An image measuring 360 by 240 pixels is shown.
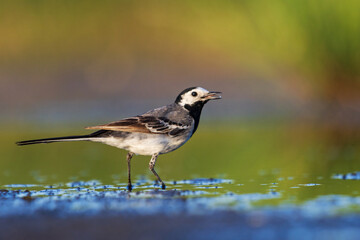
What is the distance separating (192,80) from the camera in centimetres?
2028

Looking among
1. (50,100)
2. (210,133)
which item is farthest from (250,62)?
(210,133)

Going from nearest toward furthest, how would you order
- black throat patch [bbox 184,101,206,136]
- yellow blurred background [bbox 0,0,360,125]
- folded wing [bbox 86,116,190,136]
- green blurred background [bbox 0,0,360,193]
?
folded wing [bbox 86,116,190,136] → black throat patch [bbox 184,101,206,136] → green blurred background [bbox 0,0,360,193] → yellow blurred background [bbox 0,0,360,125]

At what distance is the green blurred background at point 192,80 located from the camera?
9734 mm

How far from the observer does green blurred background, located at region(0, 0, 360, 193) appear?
383 inches

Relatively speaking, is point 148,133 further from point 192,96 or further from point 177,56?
point 177,56

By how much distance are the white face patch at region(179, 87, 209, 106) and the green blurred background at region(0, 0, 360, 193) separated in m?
0.89

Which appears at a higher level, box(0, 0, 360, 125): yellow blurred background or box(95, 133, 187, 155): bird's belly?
box(0, 0, 360, 125): yellow blurred background

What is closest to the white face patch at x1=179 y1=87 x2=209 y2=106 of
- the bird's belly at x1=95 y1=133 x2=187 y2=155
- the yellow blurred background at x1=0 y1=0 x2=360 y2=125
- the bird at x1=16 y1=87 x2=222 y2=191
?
the bird at x1=16 y1=87 x2=222 y2=191

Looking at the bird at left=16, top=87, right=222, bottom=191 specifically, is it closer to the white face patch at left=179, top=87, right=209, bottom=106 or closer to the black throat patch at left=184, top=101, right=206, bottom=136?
the black throat patch at left=184, top=101, right=206, bottom=136

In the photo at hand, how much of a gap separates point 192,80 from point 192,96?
12324 mm

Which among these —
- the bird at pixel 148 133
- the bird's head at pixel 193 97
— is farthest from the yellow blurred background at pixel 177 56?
the bird at pixel 148 133

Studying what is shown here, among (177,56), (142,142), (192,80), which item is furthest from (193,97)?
(177,56)

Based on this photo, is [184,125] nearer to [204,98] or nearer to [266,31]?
[204,98]

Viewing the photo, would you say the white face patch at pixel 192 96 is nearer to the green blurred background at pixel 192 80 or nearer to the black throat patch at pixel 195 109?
the black throat patch at pixel 195 109
